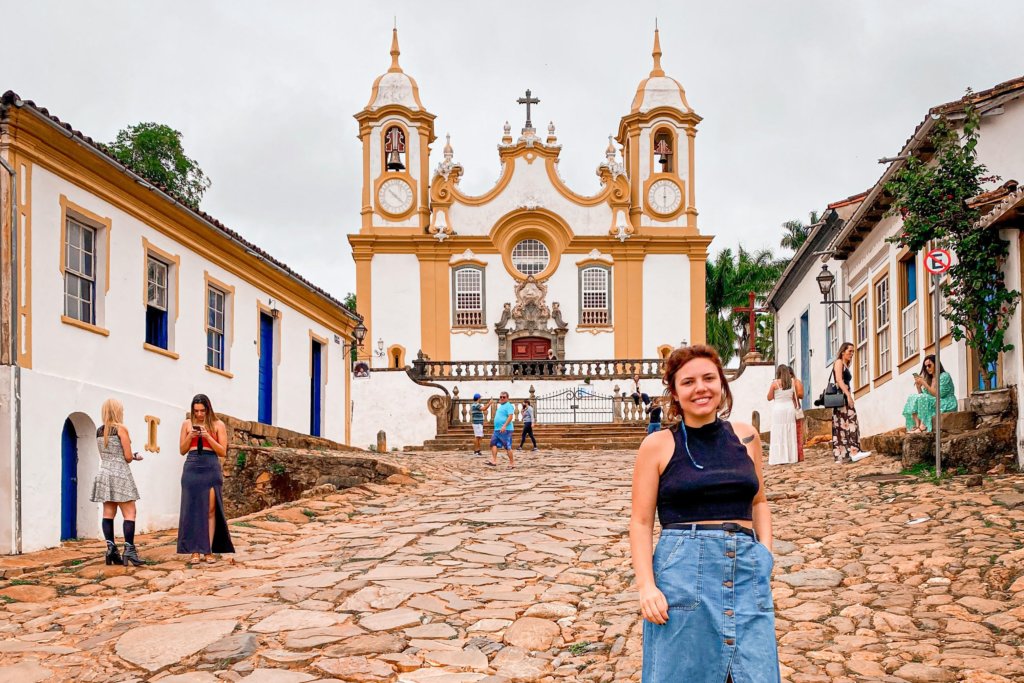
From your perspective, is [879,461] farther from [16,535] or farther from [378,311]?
[378,311]

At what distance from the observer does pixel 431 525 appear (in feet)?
37.2

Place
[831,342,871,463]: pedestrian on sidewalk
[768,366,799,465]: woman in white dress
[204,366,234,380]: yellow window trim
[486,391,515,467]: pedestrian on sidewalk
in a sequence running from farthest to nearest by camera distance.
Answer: [486,391,515,467]: pedestrian on sidewalk
[204,366,234,380]: yellow window trim
[768,366,799,465]: woman in white dress
[831,342,871,463]: pedestrian on sidewalk

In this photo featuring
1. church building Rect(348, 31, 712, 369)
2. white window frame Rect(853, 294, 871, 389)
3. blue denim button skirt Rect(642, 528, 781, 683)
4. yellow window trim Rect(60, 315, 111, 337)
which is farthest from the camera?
church building Rect(348, 31, 712, 369)

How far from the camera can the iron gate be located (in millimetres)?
30281

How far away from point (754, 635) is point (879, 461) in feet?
36.8

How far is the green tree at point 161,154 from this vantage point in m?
39.7

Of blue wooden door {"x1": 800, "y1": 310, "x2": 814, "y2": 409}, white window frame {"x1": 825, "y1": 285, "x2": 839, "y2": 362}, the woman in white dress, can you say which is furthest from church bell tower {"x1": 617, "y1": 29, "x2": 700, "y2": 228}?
the woman in white dress

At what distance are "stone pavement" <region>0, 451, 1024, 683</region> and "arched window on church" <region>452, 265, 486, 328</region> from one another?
2667cm

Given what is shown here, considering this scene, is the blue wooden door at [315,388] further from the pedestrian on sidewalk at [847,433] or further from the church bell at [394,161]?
the church bell at [394,161]

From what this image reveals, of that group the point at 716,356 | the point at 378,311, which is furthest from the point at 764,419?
the point at 716,356

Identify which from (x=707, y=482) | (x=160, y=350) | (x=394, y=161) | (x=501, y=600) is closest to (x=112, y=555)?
(x=501, y=600)

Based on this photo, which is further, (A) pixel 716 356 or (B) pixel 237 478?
(B) pixel 237 478

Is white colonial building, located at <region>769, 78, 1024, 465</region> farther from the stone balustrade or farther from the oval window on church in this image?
the oval window on church

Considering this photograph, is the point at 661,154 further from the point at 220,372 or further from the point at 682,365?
the point at 682,365
